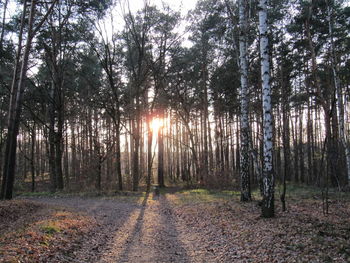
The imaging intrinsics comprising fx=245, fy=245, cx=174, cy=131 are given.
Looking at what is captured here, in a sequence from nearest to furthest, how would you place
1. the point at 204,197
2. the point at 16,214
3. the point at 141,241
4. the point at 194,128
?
the point at 141,241 → the point at 16,214 → the point at 204,197 → the point at 194,128

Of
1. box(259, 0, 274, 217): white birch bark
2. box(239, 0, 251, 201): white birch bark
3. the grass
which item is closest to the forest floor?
box(259, 0, 274, 217): white birch bark

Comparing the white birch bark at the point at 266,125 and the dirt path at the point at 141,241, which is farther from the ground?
the white birch bark at the point at 266,125

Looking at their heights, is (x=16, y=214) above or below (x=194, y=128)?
below

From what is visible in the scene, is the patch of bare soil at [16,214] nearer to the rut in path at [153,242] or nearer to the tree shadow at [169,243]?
the rut in path at [153,242]

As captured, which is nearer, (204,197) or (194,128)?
(204,197)

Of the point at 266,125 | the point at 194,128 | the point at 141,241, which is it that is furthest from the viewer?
the point at 194,128

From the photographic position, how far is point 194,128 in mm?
30719

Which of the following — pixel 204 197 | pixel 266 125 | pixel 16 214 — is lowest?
pixel 204 197

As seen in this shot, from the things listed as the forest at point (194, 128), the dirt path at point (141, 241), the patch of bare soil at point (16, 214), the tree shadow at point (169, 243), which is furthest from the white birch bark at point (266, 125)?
the patch of bare soil at point (16, 214)

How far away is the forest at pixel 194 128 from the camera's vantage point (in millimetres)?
5746

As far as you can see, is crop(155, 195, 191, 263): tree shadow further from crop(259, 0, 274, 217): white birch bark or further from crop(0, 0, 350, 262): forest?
crop(259, 0, 274, 217): white birch bark

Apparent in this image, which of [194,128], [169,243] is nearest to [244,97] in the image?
[169,243]

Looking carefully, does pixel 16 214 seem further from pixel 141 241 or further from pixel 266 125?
pixel 266 125

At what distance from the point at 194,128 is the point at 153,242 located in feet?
81.4
